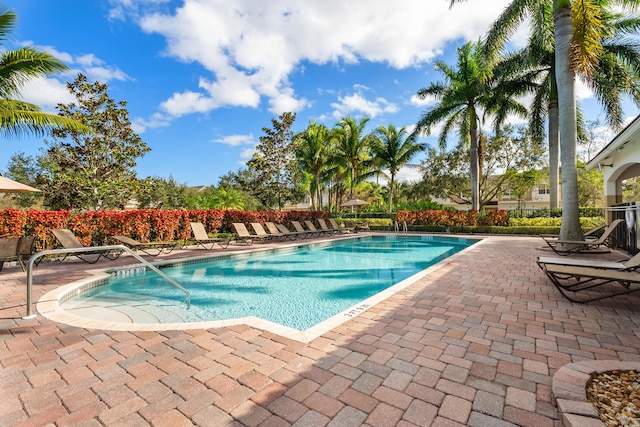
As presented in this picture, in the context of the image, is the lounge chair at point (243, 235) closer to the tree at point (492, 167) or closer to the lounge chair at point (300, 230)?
the lounge chair at point (300, 230)

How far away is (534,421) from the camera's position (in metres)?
1.98

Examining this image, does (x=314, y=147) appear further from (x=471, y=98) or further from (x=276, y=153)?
(x=471, y=98)

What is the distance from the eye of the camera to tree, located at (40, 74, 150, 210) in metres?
17.4

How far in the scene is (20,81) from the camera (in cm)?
965

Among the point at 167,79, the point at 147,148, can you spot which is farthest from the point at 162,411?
the point at 167,79

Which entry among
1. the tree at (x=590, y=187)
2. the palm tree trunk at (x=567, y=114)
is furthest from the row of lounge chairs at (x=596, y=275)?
the tree at (x=590, y=187)

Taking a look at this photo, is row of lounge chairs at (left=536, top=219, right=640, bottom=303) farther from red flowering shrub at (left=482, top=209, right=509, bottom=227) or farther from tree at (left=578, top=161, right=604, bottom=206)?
→ tree at (left=578, top=161, right=604, bottom=206)

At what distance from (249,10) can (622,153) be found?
46.5 feet

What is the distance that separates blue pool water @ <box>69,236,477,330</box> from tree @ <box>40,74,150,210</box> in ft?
43.2

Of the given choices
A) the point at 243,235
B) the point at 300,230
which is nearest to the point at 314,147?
the point at 300,230

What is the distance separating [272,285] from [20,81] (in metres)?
10.8

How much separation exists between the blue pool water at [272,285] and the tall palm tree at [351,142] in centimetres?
1602

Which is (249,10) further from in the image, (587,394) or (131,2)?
(587,394)

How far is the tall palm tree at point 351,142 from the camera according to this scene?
2642 cm
